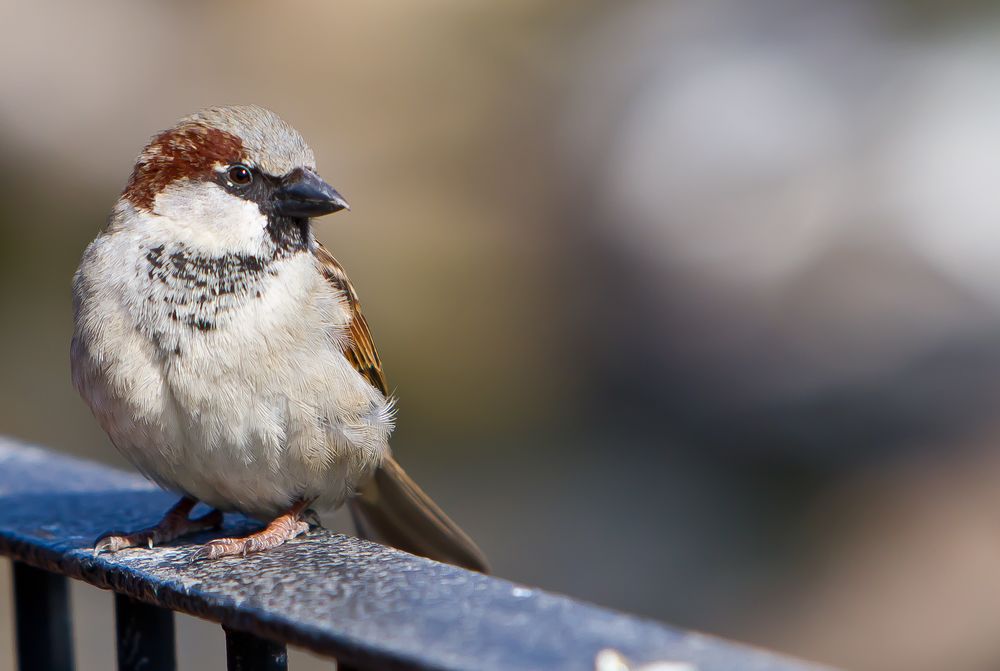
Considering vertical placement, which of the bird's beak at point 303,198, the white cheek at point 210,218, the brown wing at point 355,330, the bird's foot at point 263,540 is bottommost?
the bird's foot at point 263,540

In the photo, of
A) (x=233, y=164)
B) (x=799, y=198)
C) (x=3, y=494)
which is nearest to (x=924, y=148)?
(x=799, y=198)

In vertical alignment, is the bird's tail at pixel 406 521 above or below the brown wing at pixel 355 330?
below

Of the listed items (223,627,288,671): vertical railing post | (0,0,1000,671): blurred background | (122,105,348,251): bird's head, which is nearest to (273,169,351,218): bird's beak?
(122,105,348,251): bird's head

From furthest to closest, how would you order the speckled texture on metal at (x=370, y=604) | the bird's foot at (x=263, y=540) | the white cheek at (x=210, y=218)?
the white cheek at (x=210, y=218) → the bird's foot at (x=263, y=540) → the speckled texture on metal at (x=370, y=604)

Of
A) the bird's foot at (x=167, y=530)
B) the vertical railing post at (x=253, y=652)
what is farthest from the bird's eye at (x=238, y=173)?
the vertical railing post at (x=253, y=652)

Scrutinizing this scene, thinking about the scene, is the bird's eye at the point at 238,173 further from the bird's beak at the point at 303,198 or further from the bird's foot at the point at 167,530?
the bird's foot at the point at 167,530

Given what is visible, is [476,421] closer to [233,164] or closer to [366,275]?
[366,275]

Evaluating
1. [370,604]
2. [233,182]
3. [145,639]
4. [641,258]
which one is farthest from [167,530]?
[641,258]

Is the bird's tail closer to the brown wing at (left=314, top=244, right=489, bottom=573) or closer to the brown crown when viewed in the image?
the brown wing at (left=314, top=244, right=489, bottom=573)

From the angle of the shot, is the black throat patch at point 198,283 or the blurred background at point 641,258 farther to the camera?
the blurred background at point 641,258
